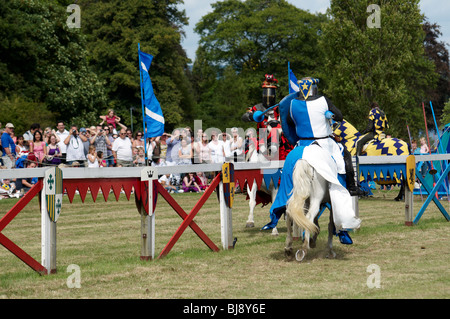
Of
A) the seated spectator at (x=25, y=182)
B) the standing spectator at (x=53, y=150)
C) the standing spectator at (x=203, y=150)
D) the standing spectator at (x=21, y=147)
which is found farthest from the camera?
the standing spectator at (x=203, y=150)

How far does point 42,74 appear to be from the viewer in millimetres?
41219

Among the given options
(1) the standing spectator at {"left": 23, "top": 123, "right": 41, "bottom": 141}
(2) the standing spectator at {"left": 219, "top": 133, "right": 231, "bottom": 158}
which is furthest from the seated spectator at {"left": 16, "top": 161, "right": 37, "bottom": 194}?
(2) the standing spectator at {"left": 219, "top": 133, "right": 231, "bottom": 158}

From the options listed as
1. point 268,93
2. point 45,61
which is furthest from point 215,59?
point 268,93

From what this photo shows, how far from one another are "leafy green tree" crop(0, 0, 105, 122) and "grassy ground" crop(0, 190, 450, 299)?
25.3 meters

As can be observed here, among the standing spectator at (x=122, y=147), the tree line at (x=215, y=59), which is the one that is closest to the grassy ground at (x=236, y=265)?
the standing spectator at (x=122, y=147)

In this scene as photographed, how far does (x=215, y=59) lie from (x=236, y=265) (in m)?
53.2

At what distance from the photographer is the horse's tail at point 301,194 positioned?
28.9ft

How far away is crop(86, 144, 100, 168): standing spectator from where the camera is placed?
19.4 m

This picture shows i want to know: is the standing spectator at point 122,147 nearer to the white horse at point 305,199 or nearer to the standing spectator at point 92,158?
the standing spectator at point 92,158

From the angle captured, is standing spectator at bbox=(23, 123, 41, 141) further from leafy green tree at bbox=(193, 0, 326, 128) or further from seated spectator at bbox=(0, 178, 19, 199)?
leafy green tree at bbox=(193, 0, 326, 128)

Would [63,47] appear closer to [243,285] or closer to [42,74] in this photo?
[42,74]

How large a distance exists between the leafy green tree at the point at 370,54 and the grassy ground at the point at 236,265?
26.0 m

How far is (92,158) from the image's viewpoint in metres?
19.6
